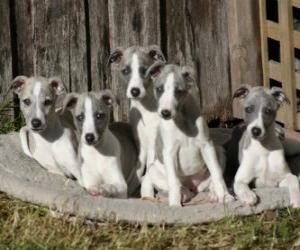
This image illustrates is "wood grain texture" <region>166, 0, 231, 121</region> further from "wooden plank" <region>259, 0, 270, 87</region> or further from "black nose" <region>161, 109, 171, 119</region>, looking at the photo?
"black nose" <region>161, 109, 171, 119</region>

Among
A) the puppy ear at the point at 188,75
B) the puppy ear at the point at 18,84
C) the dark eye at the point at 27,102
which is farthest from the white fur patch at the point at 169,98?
the puppy ear at the point at 18,84

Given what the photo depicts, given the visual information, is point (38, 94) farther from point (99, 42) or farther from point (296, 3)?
point (296, 3)

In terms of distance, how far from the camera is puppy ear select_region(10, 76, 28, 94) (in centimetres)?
772

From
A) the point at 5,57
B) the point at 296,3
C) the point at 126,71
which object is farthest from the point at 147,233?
the point at 296,3

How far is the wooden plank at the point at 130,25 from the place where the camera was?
8.60 m

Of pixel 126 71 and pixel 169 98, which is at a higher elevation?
pixel 126 71

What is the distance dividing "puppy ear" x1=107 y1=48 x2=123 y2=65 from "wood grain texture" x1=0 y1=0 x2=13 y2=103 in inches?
36.5

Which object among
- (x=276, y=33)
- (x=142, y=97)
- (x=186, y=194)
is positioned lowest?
(x=186, y=194)

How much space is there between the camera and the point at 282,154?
730 centimetres

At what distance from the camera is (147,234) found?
6434mm

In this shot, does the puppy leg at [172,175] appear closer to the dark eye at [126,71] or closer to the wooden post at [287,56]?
the dark eye at [126,71]

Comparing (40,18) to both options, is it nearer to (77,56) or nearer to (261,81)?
(77,56)

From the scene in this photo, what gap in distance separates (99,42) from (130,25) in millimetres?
320

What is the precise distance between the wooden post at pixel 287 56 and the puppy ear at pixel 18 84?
243cm
